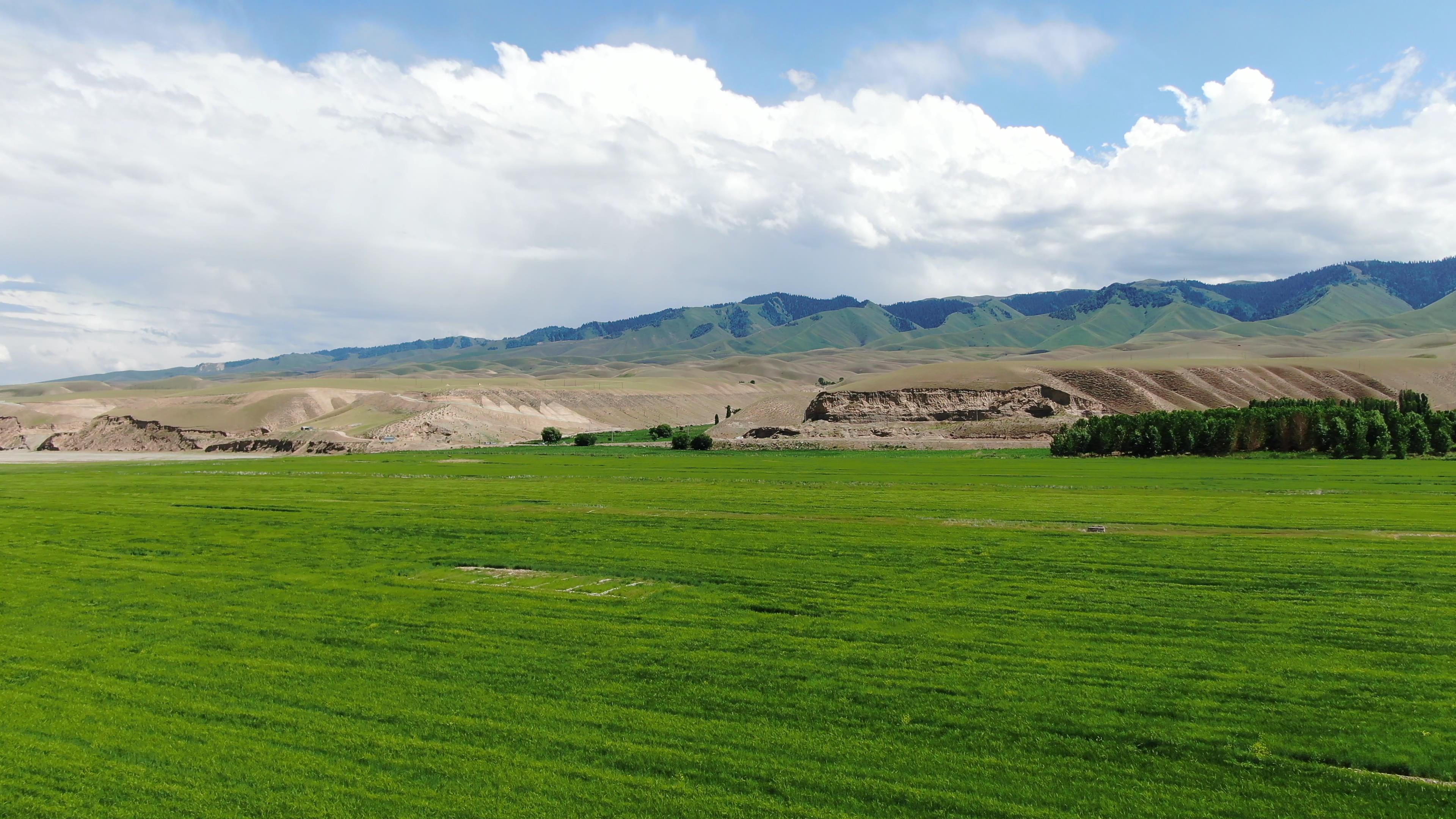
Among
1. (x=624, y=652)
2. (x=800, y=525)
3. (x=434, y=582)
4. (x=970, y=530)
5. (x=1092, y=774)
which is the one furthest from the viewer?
(x=800, y=525)

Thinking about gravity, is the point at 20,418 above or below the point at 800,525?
above

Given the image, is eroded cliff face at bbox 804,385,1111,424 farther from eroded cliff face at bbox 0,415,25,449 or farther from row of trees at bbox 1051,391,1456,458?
eroded cliff face at bbox 0,415,25,449

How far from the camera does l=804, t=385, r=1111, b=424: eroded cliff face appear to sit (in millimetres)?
134375

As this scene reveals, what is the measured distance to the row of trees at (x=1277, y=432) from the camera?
76062 mm

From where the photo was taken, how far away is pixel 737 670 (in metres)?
15.1

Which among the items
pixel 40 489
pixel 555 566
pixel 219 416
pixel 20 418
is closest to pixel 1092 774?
pixel 555 566

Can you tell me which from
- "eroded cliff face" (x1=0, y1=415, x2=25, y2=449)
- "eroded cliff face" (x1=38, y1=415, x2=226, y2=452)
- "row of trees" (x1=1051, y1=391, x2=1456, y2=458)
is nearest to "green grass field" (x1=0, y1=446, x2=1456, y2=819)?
"row of trees" (x1=1051, y1=391, x2=1456, y2=458)

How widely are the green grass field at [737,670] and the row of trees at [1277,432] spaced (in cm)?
5077

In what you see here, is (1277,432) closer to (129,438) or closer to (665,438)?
(665,438)

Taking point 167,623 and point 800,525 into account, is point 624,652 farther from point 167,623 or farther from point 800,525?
point 800,525

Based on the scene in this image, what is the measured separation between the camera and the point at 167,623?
62.4 ft

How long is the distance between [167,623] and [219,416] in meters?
167

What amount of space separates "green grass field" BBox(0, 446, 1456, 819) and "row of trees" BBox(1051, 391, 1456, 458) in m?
50.8

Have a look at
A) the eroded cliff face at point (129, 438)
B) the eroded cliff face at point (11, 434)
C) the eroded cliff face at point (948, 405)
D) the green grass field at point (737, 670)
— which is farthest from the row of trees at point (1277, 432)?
the eroded cliff face at point (11, 434)
